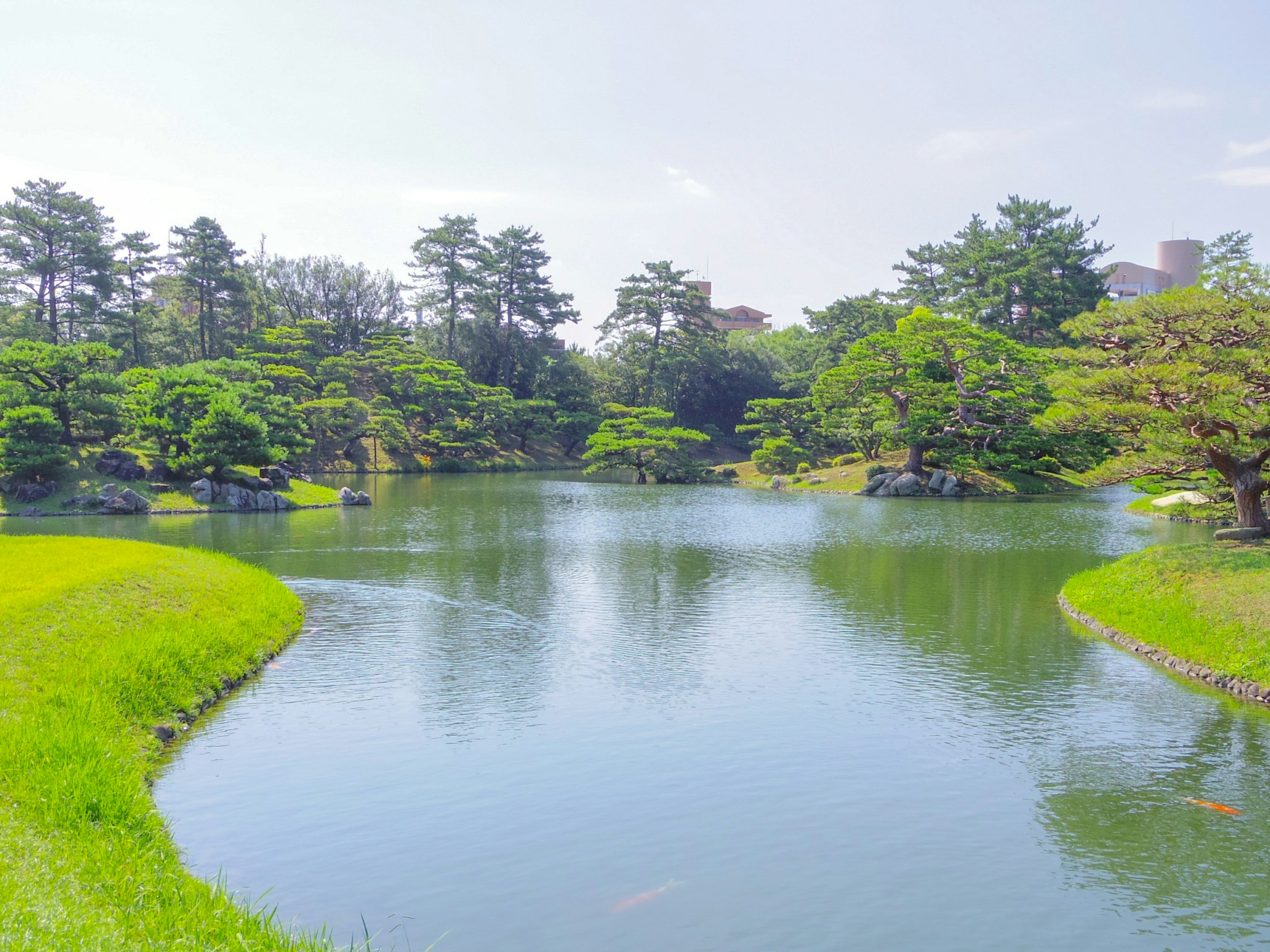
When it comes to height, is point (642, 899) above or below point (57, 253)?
below

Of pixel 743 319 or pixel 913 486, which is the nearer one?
pixel 913 486

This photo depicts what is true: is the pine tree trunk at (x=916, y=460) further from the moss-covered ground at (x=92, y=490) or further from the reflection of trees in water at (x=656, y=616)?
the moss-covered ground at (x=92, y=490)

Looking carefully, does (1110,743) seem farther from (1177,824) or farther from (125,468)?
(125,468)

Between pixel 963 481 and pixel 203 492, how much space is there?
31283mm

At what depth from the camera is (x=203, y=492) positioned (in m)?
33.0

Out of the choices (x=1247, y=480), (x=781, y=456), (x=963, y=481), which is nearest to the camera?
(x=1247, y=480)

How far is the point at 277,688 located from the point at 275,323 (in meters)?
59.2

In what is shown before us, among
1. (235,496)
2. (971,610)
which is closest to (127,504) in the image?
(235,496)

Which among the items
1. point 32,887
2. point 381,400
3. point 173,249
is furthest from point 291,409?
point 32,887

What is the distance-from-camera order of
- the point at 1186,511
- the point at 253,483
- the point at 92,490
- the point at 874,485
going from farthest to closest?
the point at 874,485, the point at 253,483, the point at 92,490, the point at 1186,511

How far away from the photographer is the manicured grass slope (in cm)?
1233

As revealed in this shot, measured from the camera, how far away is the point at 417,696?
11.4 meters

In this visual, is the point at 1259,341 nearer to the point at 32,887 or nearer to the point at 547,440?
the point at 32,887

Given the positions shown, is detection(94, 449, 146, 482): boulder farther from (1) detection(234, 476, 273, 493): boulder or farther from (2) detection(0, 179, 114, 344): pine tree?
(2) detection(0, 179, 114, 344): pine tree
